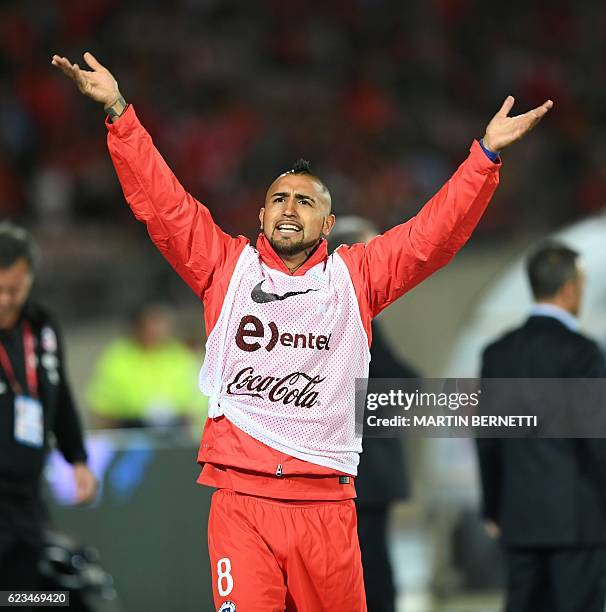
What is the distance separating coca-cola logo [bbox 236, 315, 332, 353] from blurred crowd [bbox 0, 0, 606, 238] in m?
6.42

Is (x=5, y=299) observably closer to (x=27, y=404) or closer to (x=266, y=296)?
(x=27, y=404)

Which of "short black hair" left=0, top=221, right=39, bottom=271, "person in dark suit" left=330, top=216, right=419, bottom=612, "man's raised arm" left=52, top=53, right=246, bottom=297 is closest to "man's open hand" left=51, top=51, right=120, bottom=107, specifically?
"man's raised arm" left=52, top=53, right=246, bottom=297

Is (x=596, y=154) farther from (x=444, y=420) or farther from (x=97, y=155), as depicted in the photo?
(x=444, y=420)

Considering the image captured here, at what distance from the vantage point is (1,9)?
12852mm

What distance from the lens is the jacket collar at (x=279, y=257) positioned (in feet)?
13.3

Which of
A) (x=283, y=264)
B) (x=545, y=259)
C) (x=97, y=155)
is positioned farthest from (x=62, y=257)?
(x=283, y=264)

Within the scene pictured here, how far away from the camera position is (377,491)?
543 cm

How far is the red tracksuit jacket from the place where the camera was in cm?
390

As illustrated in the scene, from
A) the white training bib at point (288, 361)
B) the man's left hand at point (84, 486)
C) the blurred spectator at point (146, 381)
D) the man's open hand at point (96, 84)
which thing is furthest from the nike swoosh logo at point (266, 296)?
the blurred spectator at point (146, 381)

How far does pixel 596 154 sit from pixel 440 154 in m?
1.41

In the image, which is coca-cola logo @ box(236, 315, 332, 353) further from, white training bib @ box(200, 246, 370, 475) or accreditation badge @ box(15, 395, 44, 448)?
accreditation badge @ box(15, 395, 44, 448)

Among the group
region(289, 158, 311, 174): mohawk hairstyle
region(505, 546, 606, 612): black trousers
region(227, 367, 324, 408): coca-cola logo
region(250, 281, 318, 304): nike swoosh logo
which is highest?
region(289, 158, 311, 174): mohawk hairstyle

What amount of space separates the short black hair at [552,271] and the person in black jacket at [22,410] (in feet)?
6.21

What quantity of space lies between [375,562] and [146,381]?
3.48 metres
